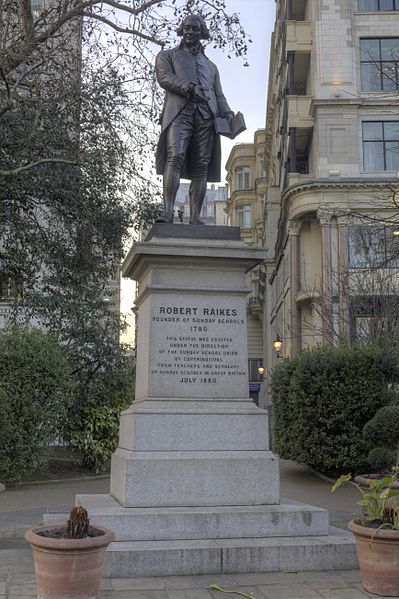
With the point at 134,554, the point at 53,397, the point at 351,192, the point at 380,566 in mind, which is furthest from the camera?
the point at 351,192

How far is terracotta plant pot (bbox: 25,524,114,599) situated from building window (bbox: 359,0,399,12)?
120ft

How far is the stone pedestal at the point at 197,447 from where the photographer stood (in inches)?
276

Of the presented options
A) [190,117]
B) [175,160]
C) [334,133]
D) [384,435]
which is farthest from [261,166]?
[175,160]

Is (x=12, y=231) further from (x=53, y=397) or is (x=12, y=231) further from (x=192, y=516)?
(x=192, y=516)

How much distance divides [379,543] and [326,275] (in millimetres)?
27061

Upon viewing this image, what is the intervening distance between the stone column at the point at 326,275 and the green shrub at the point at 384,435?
12.1 metres

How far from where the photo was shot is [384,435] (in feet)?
45.2

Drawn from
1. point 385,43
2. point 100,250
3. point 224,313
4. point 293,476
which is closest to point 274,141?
point 385,43

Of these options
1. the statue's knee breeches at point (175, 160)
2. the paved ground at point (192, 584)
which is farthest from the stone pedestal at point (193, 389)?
the paved ground at point (192, 584)

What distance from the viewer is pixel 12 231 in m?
19.2

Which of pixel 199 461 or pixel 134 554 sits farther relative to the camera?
pixel 199 461

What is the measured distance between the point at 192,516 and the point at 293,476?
10854mm

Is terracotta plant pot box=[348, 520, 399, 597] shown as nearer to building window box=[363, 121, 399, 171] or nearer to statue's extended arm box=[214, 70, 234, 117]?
statue's extended arm box=[214, 70, 234, 117]

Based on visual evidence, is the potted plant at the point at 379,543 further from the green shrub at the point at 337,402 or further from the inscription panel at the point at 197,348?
the green shrub at the point at 337,402
